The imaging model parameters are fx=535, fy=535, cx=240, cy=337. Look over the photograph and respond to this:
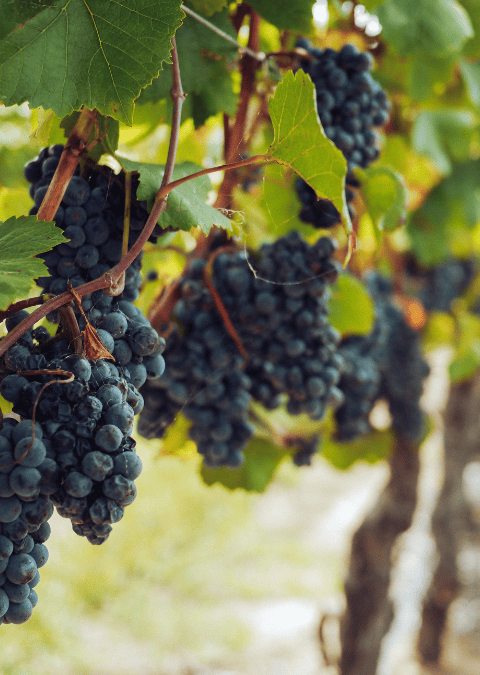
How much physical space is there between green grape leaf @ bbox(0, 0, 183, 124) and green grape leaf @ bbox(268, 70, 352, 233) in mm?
123

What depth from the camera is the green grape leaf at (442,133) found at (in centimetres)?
147

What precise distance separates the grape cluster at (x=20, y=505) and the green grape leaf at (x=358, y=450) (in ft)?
4.88

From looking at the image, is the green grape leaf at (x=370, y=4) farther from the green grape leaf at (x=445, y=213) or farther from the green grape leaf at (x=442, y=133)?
the green grape leaf at (x=445, y=213)

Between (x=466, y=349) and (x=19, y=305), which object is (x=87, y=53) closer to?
(x=19, y=305)

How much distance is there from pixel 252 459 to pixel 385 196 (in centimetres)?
64

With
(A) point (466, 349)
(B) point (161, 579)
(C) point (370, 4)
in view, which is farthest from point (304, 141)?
(B) point (161, 579)

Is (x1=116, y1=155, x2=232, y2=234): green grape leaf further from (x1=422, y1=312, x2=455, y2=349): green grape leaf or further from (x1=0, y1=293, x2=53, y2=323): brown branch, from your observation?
(x1=422, y1=312, x2=455, y2=349): green grape leaf

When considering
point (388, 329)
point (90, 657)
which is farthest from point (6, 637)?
point (388, 329)

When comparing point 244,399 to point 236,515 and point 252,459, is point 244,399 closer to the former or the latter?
point 252,459

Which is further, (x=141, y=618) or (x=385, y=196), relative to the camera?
(x=141, y=618)

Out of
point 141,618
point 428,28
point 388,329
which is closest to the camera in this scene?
point 428,28

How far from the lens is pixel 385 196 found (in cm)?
84

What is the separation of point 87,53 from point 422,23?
0.75 metres

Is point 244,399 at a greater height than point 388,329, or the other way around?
point 244,399
